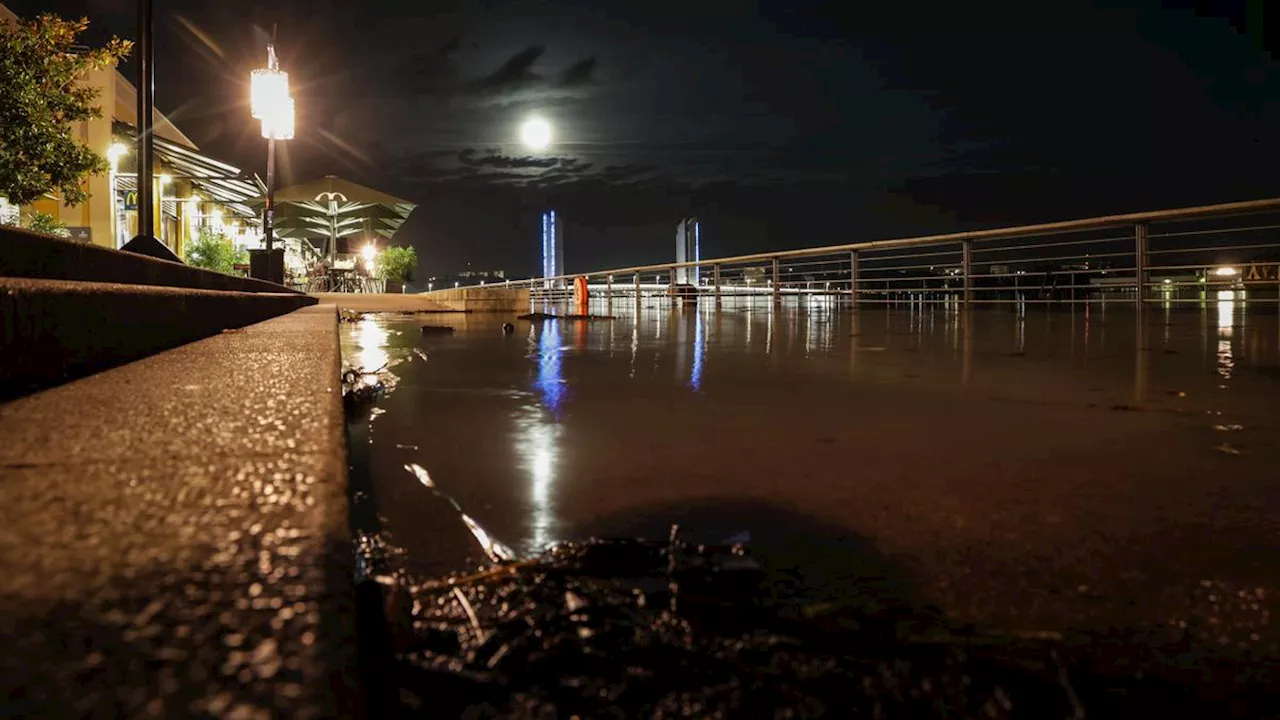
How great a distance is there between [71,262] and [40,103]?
9358 mm

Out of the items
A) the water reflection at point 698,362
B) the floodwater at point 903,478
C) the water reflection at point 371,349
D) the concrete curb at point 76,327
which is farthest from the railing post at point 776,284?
the concrete curb at point 76,327

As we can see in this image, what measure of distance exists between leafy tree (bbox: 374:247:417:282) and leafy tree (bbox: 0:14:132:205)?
17583mm

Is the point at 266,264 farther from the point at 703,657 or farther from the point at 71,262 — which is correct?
the point at 703,657

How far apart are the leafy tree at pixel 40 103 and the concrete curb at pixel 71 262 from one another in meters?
6.98

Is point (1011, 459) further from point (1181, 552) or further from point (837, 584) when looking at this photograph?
point (837, 584)

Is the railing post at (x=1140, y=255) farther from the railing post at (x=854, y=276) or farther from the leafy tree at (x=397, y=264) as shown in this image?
the leafy tree at (x=397, y=264)

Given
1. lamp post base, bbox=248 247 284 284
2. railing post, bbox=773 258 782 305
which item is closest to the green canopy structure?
lamp post base, bbox=248 247 284 284

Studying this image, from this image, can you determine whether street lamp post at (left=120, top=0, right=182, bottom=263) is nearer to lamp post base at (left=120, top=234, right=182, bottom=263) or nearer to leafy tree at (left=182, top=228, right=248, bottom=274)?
lamp post base at (left=120, top=234, right=182, bottom=263)

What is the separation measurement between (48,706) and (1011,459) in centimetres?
209

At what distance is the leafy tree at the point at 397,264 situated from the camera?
29.4m

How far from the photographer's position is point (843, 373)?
420 cm

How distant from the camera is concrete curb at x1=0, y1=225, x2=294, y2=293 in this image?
284 centimetres

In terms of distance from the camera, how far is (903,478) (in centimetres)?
192

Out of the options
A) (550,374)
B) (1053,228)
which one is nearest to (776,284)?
(1053,228)
